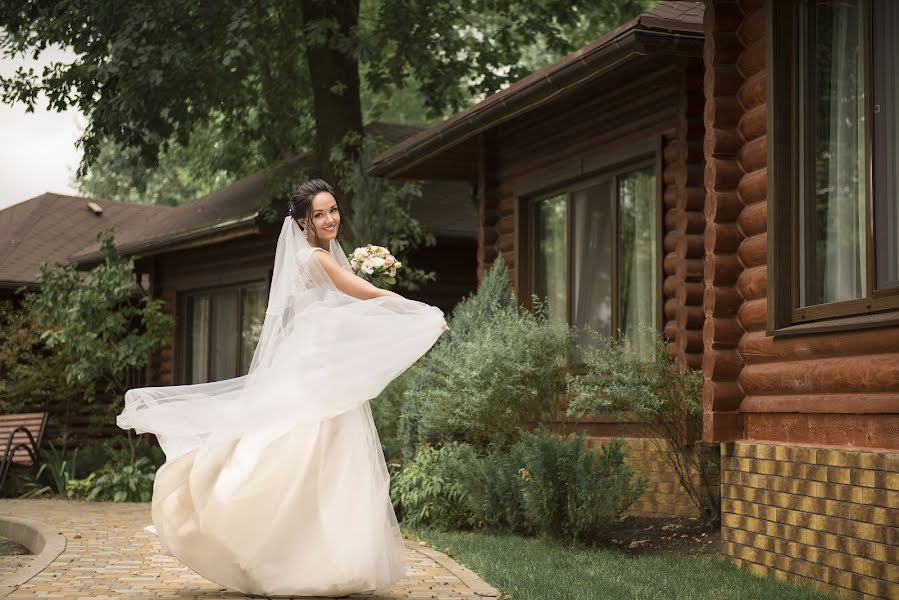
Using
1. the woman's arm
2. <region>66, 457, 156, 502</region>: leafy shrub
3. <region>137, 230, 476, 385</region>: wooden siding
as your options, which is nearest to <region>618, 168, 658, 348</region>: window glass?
<region>137, 230, 476, 385</region>: wooden siding

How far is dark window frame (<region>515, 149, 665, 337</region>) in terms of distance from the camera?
10742 millimetres

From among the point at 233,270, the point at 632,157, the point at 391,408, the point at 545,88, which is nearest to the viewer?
the point at 545,88

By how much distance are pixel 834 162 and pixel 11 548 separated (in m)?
7.79

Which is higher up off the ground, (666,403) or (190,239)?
(190,239)

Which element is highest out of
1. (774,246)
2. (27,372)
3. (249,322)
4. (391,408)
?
(774,246)

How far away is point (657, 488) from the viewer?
35.2 feet

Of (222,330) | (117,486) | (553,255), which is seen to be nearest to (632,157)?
(553,255)

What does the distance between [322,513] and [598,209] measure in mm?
6367

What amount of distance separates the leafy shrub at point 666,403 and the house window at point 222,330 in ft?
31.2

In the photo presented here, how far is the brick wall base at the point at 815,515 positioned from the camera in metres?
6.23

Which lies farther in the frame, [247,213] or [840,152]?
[247,213]

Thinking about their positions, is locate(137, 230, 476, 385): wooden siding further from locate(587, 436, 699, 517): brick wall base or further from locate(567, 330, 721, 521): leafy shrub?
locate(567, 330, 721, 521): leafy shrub

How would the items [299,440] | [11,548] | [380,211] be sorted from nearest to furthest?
1. [299,440]
2. [11,548]
3. [380,211]

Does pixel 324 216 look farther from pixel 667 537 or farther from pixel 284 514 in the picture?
pixel 667 537
